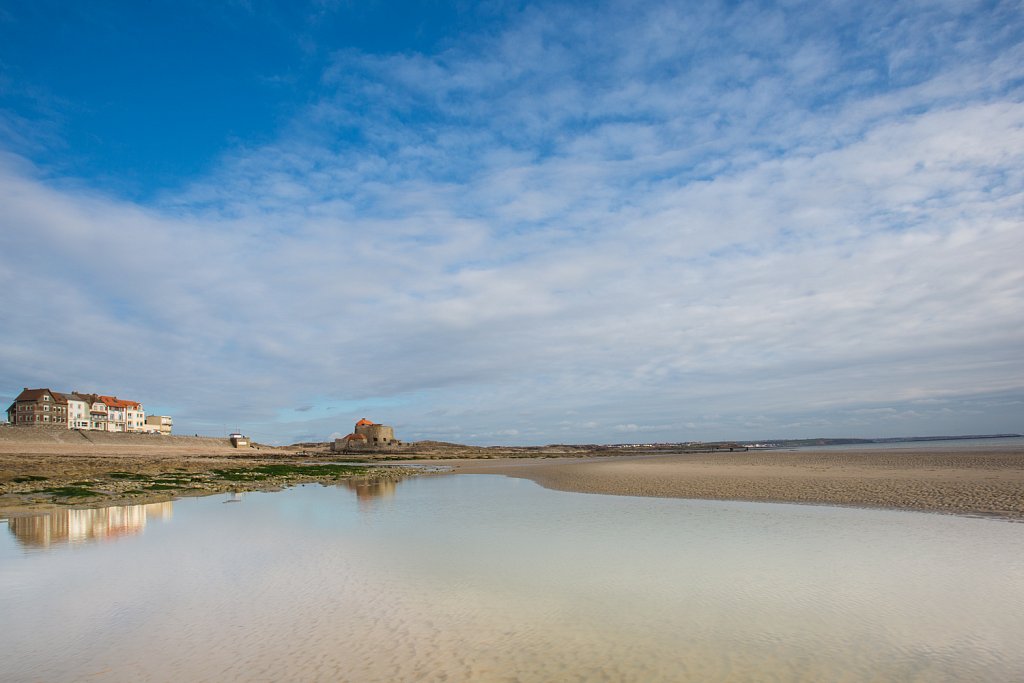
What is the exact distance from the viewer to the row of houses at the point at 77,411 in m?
94.4

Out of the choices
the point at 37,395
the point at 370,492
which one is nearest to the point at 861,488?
the point at 370,492

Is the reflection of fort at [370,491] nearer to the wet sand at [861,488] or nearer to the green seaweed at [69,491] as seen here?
the wet sand at [861,488]

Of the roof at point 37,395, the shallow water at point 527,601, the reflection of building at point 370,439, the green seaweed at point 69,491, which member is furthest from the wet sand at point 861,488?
the roof at point 37,395

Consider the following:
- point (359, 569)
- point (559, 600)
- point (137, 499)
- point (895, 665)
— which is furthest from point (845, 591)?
point (137, 499)

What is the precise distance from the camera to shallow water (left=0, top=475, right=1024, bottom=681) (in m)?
6.94

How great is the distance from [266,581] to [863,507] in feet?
60.4

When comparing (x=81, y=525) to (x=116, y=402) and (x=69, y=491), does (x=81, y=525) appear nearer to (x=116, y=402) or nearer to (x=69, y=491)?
(x=69, y=491)

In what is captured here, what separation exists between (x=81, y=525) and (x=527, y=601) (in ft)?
52.2

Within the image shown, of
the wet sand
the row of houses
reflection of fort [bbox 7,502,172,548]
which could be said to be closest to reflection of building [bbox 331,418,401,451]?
the row of houses

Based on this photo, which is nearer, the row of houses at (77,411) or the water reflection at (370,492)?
the water reflection at (370,492)

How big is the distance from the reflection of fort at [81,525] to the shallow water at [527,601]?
0.18m

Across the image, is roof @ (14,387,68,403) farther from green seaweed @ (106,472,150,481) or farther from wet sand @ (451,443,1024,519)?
wet sand @ (451,443,1024,519)

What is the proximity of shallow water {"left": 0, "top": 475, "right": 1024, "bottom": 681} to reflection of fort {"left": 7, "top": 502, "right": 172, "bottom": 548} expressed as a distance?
0.18m

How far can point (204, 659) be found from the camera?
7.29m
